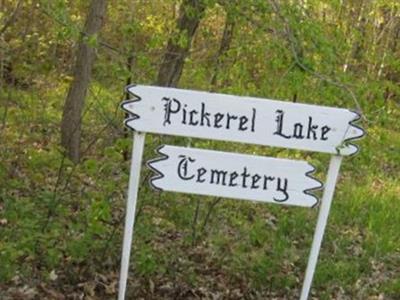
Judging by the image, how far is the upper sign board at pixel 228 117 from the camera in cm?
325

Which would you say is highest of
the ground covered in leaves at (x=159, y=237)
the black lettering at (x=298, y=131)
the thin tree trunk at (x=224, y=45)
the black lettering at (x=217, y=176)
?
the thin tree trunk at (x=224, y=45)

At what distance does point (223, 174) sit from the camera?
3.29 m

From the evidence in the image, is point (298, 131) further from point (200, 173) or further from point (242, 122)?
point (200, 173)

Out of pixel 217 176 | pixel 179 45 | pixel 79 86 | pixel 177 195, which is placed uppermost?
pixel 179 45

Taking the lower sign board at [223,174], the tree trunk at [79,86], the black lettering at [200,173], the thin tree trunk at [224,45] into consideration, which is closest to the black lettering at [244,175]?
the lower sign board at [223,174]

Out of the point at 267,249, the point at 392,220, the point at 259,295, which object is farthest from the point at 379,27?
the point at 259,295

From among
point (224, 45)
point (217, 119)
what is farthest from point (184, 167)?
point (224, 45)

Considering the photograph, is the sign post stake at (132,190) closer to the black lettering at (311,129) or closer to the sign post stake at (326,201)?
the black lettering at (311,129)

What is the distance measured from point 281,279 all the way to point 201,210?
1010mm

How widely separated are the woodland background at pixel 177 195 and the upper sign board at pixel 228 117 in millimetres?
599

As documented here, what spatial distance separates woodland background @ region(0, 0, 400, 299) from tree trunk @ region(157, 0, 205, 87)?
18 mm

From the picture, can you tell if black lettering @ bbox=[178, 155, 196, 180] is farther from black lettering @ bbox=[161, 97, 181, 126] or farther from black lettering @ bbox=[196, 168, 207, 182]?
black lettering @ bbox=[161, 97, 181, 126]

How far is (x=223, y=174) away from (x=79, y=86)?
13.2 ft

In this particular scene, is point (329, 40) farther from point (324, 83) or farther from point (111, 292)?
point (111, 292)
